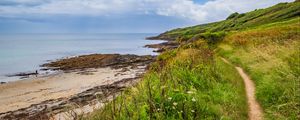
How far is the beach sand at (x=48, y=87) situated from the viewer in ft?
95.2

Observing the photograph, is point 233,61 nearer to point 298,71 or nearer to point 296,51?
point 296,51

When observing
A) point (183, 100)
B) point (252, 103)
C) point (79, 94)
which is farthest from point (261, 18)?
point (183, 100)

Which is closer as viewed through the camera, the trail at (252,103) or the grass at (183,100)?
the grass at (183,100)

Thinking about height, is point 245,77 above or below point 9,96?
above

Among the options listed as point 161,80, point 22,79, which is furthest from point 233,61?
point 22,79

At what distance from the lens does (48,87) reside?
1416 inches

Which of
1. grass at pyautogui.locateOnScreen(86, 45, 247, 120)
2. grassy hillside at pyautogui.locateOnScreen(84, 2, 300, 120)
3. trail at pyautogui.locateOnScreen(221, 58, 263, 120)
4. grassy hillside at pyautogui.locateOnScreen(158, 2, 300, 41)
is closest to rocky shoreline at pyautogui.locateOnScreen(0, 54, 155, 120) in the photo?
grass at pyautogui.locateOnScreen(86, 45, 247, 120)

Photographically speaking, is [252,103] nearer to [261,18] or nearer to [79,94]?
[79,94]

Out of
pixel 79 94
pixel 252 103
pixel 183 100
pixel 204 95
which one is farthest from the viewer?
pixel 79 94

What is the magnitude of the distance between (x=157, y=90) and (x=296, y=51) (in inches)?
266

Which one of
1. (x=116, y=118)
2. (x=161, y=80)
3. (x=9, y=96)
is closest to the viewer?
(x=116, y=118)

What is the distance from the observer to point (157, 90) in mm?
7438

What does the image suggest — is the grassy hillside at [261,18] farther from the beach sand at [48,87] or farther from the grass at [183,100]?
the grass at [183,100]

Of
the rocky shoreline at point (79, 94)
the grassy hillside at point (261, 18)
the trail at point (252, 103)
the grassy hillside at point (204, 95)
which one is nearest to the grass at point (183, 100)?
the grassy hillside at point (204, 95)
